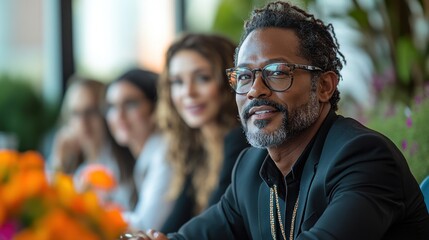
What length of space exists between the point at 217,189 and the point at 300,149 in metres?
0.98

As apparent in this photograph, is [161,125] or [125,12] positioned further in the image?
[125,12]

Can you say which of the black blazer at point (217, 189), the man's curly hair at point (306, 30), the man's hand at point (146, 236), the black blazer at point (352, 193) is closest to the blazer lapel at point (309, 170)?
the black blazer at point (352, 193)

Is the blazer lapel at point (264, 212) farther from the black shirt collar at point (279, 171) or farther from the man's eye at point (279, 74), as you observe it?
the man's eye at point (279, 74)

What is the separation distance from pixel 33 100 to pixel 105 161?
243 cm

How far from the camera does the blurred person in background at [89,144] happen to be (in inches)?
158

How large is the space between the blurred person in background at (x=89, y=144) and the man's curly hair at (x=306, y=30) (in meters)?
2.30

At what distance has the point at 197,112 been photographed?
3006mm

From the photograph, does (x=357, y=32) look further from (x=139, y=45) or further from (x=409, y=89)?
(x=139, y=45)

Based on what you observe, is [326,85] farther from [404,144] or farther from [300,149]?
[404,144]

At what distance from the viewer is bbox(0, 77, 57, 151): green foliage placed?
630 centimetres

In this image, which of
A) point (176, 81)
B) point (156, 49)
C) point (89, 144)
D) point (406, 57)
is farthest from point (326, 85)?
point (156, 49)

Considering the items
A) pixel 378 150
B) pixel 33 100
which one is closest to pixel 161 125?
pixel 378 150

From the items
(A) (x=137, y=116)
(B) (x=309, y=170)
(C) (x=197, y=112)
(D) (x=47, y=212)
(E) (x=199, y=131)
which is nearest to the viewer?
(D) (x=47, y=212)

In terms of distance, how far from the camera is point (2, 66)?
656 cm
